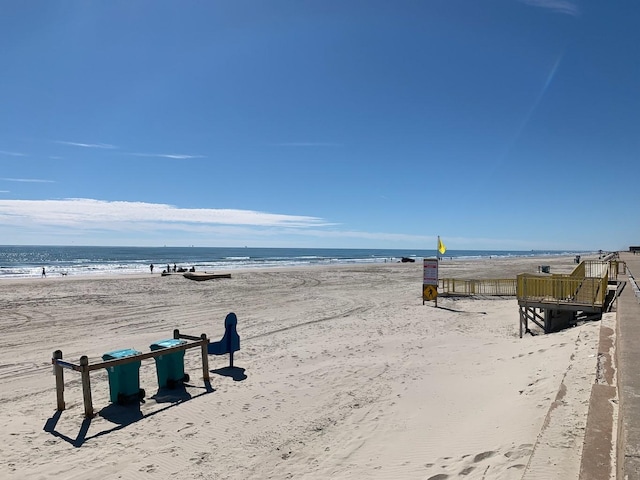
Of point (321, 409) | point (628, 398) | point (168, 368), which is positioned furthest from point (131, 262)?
point (628, 398)

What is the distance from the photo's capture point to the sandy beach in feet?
15.7

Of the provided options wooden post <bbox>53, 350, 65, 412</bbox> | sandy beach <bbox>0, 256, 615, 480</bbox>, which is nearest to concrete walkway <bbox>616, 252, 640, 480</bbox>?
sandy beach <bbox>0, 256, 615, 480</bbox>

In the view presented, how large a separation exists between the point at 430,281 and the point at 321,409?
13614 mm

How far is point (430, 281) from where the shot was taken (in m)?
19.5

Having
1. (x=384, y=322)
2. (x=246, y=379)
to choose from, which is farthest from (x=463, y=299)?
(x=246, y=379)

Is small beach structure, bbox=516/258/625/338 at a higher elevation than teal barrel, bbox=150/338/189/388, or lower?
higher

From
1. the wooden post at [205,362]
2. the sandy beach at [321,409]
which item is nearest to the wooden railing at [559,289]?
the sandy beach at [321,409]

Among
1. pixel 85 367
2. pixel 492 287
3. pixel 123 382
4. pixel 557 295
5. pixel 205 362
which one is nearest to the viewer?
pixel 85 367

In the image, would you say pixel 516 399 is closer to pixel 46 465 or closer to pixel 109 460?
pixel 109 460

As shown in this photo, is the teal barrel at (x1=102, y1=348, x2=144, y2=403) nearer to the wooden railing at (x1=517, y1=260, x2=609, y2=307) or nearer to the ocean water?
the wooden railing at (x1=517, y1=260, x2=609, y2=307)

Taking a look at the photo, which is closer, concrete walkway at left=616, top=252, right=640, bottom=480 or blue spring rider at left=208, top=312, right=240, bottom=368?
concrete walkway at left=616, top=252, right=640, bottom=480

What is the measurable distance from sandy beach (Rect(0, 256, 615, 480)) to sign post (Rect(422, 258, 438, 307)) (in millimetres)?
5295

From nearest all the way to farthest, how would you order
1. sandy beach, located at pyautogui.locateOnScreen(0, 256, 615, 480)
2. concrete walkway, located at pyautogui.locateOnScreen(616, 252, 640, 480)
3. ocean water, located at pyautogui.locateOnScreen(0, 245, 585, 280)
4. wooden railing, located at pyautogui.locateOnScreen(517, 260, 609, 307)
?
concrete walkway, located at pyautogui.locateOnScreen(616, 252, 640, 480)
sandy beach, located at pyautogui.locateOnScreen(0, 256, 615, 480)
wooden railing, located at pyautogui.locateOnScreen(517, 260, 609, 307)
ocean water, located at pyautogui.locateOnScreen(0, 245, 585, 280)

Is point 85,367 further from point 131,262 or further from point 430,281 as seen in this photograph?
point 131,262
